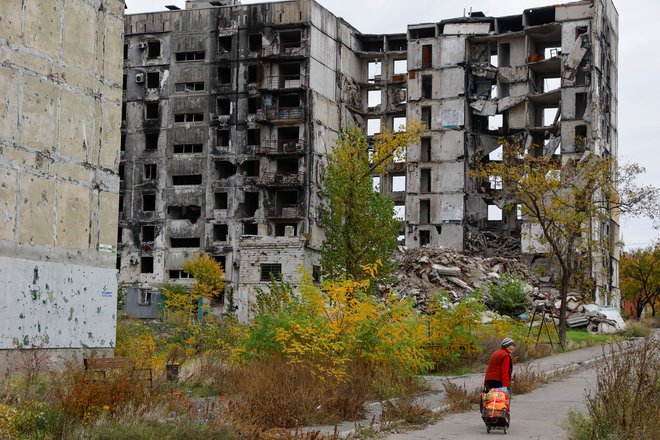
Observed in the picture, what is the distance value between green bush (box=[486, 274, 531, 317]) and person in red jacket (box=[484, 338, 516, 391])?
3676 cm

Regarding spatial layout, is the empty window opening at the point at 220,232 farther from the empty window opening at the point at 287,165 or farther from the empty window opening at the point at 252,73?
the empty window opening at the point at 252,73

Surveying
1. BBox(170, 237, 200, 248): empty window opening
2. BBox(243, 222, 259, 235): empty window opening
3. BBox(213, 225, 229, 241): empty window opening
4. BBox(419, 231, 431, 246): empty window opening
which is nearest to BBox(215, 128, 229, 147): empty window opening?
BBox(213, 225, 229, 241): empty window opening

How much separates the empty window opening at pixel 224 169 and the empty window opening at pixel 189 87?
6396 millimetres

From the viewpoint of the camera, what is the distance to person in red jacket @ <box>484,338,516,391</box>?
1539 cm

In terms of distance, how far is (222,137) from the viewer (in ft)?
240

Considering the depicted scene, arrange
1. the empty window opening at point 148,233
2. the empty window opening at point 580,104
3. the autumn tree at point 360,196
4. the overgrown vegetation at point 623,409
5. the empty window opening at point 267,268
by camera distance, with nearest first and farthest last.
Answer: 1. the overgrown vegetation at point 623,409
2. the autumn tree at point 360,196
3. the empty window opening at point 267,268
4. the empty window opening at point 580,104
5. the empty window opening at point 148,233

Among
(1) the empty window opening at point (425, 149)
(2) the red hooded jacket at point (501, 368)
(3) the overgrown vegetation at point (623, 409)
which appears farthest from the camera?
(1) the empty window opening at point (425, 149)

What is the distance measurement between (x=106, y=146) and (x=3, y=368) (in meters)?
7.86

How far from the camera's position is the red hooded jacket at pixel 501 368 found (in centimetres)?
1538

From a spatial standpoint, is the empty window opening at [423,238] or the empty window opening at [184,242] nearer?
the empty window opening at [184,242]

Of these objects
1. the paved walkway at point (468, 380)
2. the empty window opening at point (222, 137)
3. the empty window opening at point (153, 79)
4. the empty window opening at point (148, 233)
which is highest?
the empty window opening at point (153, 79)

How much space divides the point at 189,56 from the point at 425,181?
867 inches

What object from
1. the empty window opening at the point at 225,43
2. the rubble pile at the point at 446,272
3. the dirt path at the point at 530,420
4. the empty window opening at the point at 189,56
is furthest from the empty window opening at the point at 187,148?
the dirt path at the point at 530,420

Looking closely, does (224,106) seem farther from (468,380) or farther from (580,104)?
(468,380)
